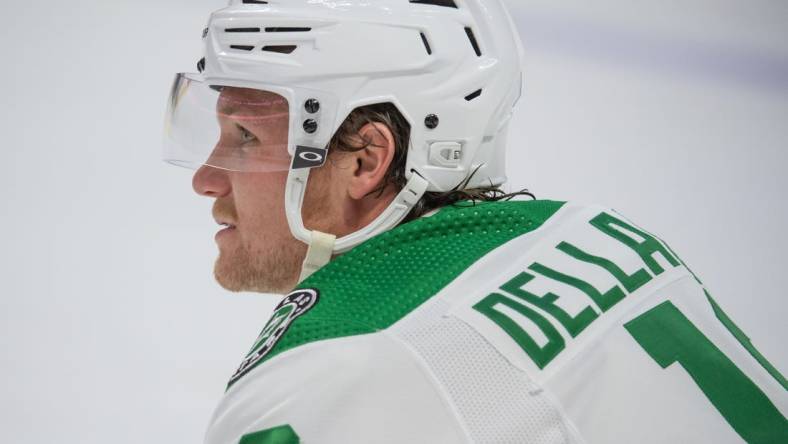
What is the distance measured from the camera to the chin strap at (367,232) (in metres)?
1.25

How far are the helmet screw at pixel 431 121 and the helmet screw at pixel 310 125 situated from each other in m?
0.14

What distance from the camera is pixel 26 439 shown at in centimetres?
176

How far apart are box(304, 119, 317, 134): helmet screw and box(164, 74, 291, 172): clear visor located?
0.10 ft

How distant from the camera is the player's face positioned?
50.5 inches

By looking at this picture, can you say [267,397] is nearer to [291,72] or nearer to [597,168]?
[291,72]

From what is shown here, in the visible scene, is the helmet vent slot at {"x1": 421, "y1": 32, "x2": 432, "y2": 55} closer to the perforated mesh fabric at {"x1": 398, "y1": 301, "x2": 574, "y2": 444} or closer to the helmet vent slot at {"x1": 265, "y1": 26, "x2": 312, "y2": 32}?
the helmet vent slot at {"x1": 265, "y1": 26, "x2": 312, "y2": 32}

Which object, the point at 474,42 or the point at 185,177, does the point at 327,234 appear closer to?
the point at 474,42

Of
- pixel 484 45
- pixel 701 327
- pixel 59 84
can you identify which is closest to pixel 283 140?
pixel 484 45

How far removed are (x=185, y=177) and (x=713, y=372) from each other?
1.53 metres

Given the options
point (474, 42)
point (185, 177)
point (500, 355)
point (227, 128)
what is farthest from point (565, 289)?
point (185, 177)

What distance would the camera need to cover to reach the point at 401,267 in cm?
105

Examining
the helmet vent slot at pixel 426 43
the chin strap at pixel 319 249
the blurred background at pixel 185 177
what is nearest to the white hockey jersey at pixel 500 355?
the chin strap at pixel 319 249

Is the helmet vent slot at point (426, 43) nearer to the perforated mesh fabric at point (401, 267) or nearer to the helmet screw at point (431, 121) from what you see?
the helmet screw at point (431, 121)

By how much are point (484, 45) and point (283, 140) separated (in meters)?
0.28
